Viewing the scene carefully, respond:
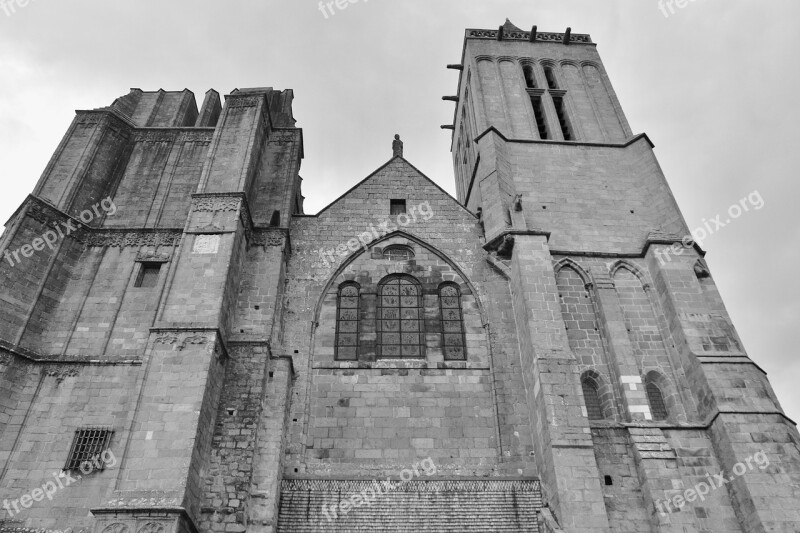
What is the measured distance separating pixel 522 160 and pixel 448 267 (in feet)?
15.8

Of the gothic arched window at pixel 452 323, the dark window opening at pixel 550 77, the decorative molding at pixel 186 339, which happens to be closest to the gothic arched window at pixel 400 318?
the gothic arched window at pixel 452 323

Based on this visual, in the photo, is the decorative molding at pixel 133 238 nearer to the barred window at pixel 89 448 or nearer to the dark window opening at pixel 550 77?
the barred window at pixel 89 448

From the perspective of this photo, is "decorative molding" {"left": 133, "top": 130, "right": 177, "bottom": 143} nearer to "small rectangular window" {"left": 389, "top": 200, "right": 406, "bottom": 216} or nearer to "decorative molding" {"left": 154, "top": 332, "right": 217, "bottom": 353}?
"small rectangular window" {"left": 389, "top": 200, "right": 406, "bottom": 216}

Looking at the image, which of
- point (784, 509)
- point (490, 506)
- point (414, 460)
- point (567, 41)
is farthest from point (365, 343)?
point (567, 41)

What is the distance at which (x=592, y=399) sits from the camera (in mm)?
13414

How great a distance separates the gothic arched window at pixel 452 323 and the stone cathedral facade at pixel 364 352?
0.05m

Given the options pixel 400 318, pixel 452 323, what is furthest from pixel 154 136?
pixel 452 323

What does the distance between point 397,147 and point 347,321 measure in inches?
259

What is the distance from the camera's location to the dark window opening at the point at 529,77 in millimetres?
23031

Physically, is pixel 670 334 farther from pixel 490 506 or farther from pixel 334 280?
pixel 334 280

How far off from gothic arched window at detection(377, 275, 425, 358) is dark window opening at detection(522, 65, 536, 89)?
1112cm

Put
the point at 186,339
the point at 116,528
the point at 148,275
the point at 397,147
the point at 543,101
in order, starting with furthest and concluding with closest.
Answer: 1. the point at 543,101
2. the point at 397,147
3. the point at 148,275
4. the point at 186,339
5. the point at 116,528

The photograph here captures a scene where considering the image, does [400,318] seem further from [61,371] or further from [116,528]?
[116,528]

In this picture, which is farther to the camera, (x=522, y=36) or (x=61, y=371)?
(x=522, y=36)
